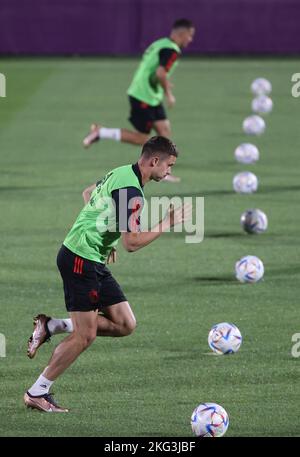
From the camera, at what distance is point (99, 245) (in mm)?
10195

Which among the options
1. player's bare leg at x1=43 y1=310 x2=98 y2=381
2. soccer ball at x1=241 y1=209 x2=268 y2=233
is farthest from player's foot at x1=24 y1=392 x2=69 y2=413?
soccer ball at x1=241 y1=209 x2=268 y2=233

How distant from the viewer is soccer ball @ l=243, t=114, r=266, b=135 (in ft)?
88.4

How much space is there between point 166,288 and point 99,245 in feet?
13.4

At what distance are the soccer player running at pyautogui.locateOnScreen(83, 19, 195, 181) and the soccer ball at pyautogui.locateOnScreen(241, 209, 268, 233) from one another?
5.29 meters

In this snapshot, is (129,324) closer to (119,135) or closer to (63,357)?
(63,357)

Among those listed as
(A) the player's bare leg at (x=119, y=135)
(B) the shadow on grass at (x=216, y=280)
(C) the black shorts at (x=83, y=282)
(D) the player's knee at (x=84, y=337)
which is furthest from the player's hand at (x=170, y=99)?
(D) the player's knee at (x=84, y=337)

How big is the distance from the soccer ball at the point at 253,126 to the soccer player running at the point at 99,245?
1683 centimetres

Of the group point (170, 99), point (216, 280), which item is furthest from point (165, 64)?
point (216, 280)

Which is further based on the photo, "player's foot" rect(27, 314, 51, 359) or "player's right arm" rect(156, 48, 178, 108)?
"player's right arm" rect(156, 48, 178, 108)

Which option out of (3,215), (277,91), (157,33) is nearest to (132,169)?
(3,215)

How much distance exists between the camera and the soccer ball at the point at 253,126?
26938 millimetres

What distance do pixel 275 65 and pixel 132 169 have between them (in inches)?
1221

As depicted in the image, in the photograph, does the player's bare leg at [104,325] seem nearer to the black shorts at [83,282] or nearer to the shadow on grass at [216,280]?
the black shorts at [83,282]

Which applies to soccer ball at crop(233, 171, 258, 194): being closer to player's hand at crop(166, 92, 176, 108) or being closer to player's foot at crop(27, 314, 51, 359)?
player's hand at crop(166, 92, 176, 108)
